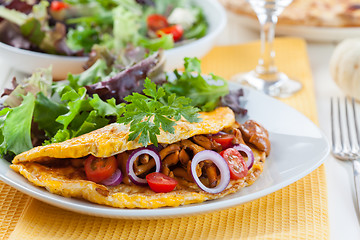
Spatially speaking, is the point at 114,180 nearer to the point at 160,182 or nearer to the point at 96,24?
the point at 160,182

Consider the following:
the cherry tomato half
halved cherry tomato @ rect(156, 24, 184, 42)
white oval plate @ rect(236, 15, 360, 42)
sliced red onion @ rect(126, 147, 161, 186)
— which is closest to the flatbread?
white oval plate @ rect(236, 15, 360, 42)

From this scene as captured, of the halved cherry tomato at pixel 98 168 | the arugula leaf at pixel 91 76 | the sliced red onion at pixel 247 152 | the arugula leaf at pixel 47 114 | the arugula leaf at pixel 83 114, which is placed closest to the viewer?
the halved cherry tomato at pixel 98 168

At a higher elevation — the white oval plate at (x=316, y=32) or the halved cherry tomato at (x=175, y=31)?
the halved cherry tomato at (x=175, y=31)

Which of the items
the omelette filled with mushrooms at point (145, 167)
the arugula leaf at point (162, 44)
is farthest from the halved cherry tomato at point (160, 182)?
the arugula leaf at point (162, 44)

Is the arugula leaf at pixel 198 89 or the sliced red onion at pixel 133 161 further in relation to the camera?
the arugula leaf at pixel 198 89

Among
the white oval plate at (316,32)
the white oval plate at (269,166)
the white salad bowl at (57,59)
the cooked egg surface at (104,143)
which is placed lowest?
the white oval plate at (316,32)

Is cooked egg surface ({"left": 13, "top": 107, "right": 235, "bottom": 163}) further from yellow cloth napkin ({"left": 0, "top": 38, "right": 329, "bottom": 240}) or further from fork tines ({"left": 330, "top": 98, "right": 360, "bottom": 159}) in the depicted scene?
fork tines ({"left": 330, "top": 98, "right": 360, "bottom": 159})

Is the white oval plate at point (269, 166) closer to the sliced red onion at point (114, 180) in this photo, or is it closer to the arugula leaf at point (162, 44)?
the sliced red onion at point (114, 180)
